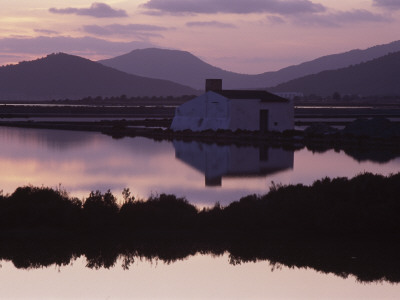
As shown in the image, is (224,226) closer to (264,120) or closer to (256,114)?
(256,114)

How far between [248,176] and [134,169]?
447 centimetres

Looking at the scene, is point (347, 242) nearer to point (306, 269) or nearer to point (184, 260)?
point (306, 269)

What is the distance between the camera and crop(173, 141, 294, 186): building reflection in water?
28.8 metres

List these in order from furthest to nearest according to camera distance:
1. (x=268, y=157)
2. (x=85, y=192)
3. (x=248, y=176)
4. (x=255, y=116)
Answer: (x=255, y=116) → (x=268, y=157) → (x=248, y=176) → (x=85, y=192)

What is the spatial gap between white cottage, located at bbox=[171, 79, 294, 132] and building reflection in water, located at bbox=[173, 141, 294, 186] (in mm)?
7032

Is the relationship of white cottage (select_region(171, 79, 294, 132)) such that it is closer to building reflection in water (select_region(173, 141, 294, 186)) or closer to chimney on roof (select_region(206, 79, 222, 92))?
chimney on roof (select_region(206, 79, 222, 92))

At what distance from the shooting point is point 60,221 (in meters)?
16.3

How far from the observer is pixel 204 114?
173 ft

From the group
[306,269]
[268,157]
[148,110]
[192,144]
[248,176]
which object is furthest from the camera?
[148,110]

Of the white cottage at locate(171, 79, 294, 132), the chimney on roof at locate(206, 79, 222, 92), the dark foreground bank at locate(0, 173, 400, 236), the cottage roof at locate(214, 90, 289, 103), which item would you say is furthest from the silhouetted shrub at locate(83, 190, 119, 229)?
the chimney on roof at locate(206, 79, 222, 92)

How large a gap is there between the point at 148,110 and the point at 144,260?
9373 centimetres

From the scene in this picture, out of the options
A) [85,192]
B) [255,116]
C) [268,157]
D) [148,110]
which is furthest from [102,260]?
[148,110]

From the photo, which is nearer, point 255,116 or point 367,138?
point 367,138

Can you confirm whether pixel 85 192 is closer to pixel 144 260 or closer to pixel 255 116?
pixel 144 260
